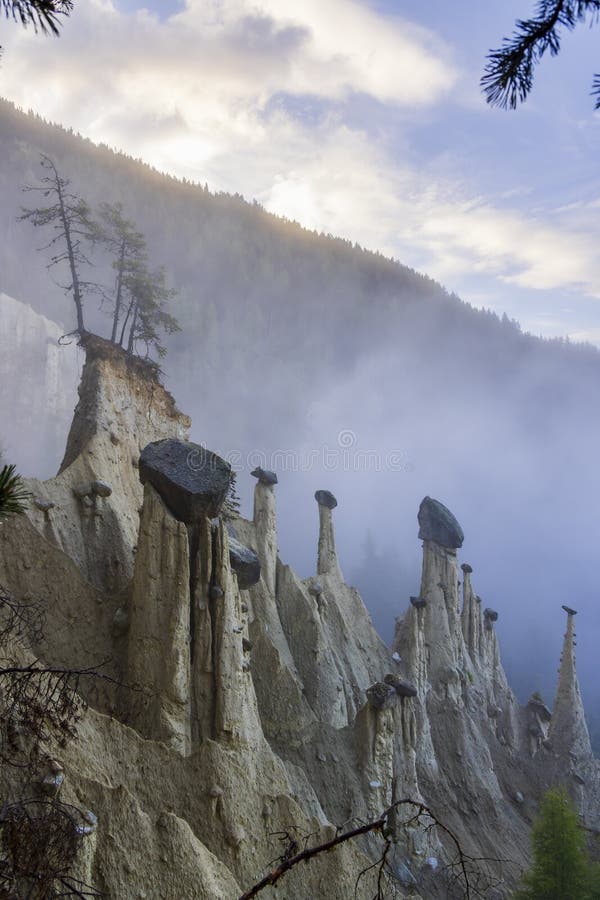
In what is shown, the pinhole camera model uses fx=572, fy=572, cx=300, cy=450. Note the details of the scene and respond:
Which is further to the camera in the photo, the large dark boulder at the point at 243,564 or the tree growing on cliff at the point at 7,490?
the large dark boulder at the point at 243,564

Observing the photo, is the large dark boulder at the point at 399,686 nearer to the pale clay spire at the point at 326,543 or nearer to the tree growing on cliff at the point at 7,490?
the pale clay spire at the point at 326,543

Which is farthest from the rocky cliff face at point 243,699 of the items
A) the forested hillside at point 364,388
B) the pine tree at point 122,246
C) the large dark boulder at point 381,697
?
the forested hillside at point 364,388

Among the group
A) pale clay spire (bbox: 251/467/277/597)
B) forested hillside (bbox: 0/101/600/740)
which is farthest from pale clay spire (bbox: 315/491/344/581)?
forested hillside (bbox: 0/101/600/740)

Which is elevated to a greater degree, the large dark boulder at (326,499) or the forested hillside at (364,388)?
the forested hillside at (364,388)

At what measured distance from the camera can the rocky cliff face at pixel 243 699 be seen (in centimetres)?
1115

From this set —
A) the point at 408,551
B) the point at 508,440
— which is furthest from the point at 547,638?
the point at 508,440

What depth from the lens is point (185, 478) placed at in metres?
14.7

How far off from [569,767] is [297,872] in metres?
22.4

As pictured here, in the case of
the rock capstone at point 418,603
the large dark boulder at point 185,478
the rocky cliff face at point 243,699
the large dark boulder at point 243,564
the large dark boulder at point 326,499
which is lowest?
the rocky cliff face at point 243,699

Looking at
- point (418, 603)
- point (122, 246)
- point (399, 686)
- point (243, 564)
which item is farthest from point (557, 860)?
point (122, 246)

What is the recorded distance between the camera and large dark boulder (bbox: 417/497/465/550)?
1168 inches

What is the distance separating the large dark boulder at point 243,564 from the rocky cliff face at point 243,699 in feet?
0.23

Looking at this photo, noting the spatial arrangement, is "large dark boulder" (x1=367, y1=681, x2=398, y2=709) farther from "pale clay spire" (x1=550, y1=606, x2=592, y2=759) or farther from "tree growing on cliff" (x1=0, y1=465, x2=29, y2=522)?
"tree growing on cliff" (x1=0, y1=465, x2=29, y2=522)

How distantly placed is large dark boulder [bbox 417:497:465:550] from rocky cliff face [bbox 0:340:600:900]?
4.1 inches
